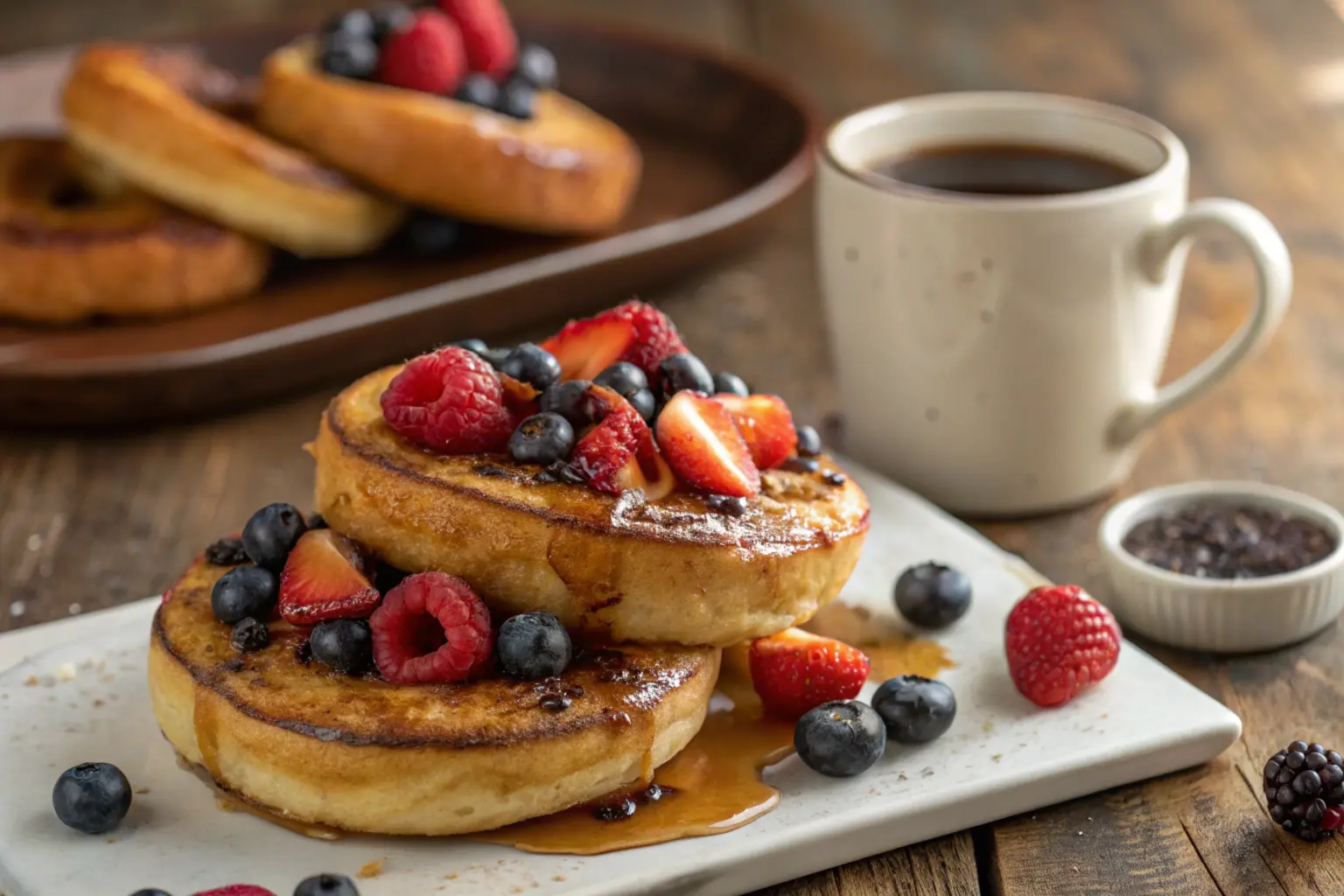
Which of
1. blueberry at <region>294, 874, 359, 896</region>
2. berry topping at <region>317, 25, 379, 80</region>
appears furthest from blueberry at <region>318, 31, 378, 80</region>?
blueberry at <region>294, 874, 359, 896</region>

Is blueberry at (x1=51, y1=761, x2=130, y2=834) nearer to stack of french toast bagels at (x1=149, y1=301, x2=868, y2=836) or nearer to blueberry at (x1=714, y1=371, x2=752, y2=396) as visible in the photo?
stack of french toast bagels at (x1=149, y1=301, x2=868, y2=836)

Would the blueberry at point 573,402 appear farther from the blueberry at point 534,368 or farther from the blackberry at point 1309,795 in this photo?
the blackberry at point 1309,795

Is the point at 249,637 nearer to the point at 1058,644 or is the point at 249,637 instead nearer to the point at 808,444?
the point at 808,444

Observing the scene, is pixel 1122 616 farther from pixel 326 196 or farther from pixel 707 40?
pixel 707 40

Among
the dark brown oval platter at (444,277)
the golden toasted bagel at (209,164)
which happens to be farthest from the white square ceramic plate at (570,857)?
the golden toasted bagel at (209,164)

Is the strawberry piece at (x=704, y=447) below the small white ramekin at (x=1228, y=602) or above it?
above

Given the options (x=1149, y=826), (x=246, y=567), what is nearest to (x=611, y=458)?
(x=246, y=567)
